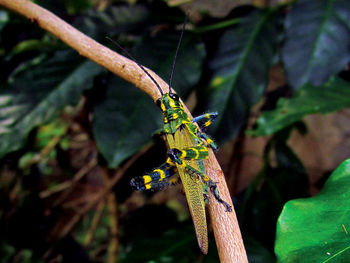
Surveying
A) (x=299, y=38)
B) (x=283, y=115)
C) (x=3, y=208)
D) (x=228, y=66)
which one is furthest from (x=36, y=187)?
(x=299, y=38)

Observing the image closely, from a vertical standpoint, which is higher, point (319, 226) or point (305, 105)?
point (305, 105)

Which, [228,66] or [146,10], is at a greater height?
[146,10]

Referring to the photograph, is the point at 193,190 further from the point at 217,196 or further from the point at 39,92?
the point at 39,92

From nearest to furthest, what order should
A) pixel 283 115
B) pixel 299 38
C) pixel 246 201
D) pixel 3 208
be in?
pixel 283 115 → pixel 299 38 → pixel 246 201 → pixel 3 208

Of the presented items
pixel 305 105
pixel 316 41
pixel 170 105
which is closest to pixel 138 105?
pixel 170 105

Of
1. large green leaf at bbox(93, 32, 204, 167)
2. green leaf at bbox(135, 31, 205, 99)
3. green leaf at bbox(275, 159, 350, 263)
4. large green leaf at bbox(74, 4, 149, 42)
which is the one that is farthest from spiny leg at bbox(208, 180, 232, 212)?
large green leaf at bbox(74, 4, 149, 42)

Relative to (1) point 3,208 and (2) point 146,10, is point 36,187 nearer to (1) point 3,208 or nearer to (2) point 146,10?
(1) point 3,208

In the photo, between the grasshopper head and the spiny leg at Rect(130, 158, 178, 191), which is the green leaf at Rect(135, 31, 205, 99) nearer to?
the grasshopper head
